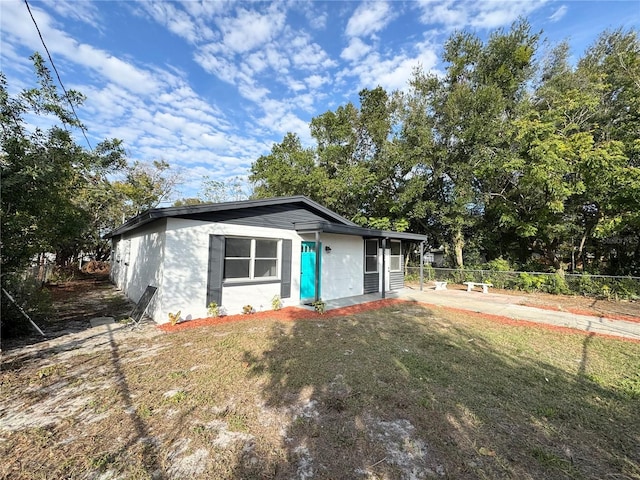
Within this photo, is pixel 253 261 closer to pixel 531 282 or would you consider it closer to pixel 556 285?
pixel 531 282

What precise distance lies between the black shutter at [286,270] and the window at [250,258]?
0.80ft

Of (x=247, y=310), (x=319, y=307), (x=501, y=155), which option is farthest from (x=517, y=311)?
(x=501, y=155)

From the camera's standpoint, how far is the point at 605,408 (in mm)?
3342

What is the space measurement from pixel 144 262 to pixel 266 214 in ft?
12.7

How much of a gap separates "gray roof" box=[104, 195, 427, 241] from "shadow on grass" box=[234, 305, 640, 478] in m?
3.43

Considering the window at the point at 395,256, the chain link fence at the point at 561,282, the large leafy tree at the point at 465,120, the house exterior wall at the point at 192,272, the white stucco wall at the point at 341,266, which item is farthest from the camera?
the large leafy tree at the point at 465,120

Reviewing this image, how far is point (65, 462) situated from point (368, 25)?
12.3 meters

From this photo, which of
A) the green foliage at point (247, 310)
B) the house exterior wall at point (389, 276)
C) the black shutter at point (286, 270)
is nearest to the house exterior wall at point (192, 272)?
the green foliage at point (247, 310)

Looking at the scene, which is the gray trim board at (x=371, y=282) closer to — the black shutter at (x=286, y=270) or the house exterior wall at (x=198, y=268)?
the house exterior wall at (x=198, y=268)

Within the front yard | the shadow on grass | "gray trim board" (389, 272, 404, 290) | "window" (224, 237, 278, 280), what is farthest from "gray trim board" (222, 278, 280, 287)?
"gray trim board" (389, 272, 404, 290)

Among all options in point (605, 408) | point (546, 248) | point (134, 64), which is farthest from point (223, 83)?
point (546, 248)

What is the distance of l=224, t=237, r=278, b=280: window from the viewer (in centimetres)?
766

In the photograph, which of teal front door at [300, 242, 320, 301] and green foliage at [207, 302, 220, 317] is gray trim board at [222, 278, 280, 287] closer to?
green foliage at [207, 302, 220, 317]

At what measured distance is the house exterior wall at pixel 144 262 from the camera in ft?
22.4
